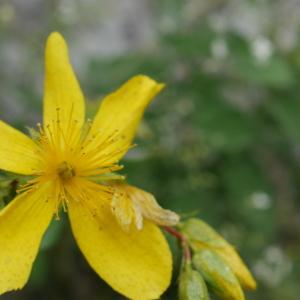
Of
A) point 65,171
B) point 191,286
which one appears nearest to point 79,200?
point 65,171

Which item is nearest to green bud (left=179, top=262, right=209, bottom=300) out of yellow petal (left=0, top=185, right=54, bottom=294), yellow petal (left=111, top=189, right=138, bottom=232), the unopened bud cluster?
the unopened bud cluster

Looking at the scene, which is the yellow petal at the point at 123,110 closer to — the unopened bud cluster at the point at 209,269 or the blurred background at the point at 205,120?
the unopened bud cluster at the point at 209,269

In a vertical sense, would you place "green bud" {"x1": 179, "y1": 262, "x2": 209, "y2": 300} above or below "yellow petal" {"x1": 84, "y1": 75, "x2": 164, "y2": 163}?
below

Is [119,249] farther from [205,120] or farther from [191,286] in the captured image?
[205,120]

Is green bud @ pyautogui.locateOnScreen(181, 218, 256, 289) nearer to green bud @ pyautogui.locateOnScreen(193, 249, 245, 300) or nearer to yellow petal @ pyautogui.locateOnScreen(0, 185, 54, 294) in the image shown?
green bud @ pyautogui.locateOnScreen(193, 249, 245, 300)

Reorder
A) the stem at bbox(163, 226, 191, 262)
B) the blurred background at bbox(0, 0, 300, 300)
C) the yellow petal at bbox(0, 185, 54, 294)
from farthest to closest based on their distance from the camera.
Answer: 1. the blurred background at bbox(0, 0, 300, 300)
2. the stem at bbox(163, 226, 191, 262)
3. the yellow petal at bbox(0, 185, 54, 294)

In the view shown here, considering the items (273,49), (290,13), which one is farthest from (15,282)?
(290,13)

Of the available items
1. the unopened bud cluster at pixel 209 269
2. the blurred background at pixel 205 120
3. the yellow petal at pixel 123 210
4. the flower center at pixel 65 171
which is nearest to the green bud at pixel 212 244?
the unopened bud cluster at pixel 209 269
